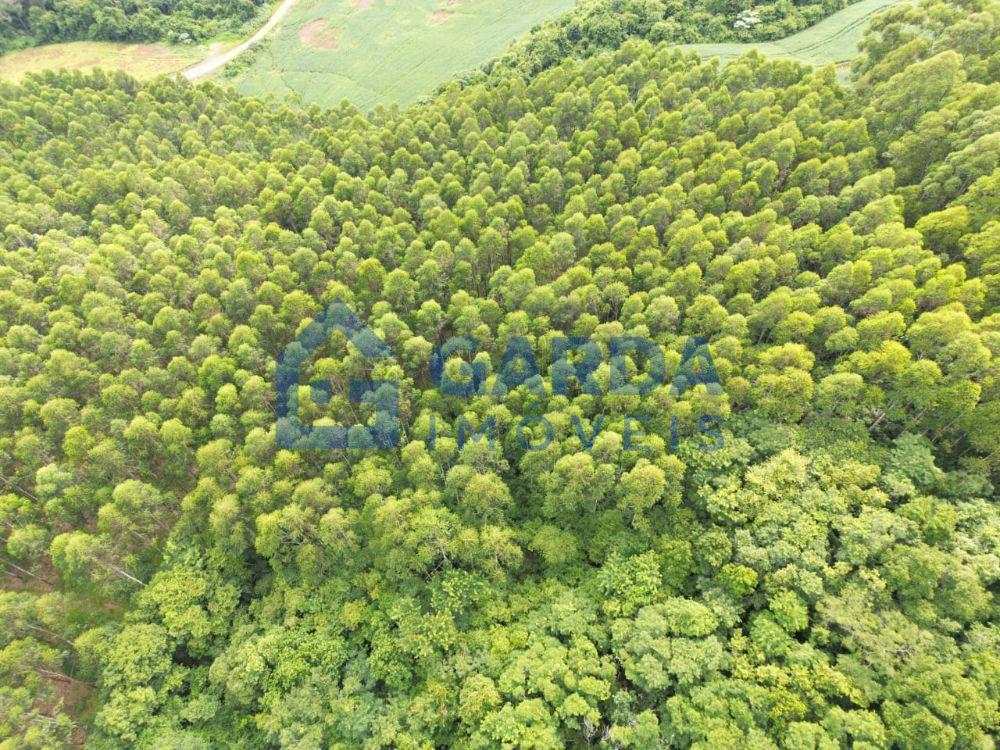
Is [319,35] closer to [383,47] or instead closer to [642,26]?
[383,47]

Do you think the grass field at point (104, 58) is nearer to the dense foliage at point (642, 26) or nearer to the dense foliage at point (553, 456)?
the dense foliage at point (553, 456)

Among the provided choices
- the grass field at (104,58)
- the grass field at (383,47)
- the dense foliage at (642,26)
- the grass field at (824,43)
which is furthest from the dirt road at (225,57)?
the grass field at (824,43)

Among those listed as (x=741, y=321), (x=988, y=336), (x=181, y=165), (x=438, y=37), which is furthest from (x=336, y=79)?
(x=988, y=336)

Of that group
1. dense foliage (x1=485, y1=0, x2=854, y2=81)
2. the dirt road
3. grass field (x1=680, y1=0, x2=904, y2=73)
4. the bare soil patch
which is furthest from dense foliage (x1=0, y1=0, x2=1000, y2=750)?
the bare soil patch

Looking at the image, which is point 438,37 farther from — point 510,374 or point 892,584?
point 892,584
